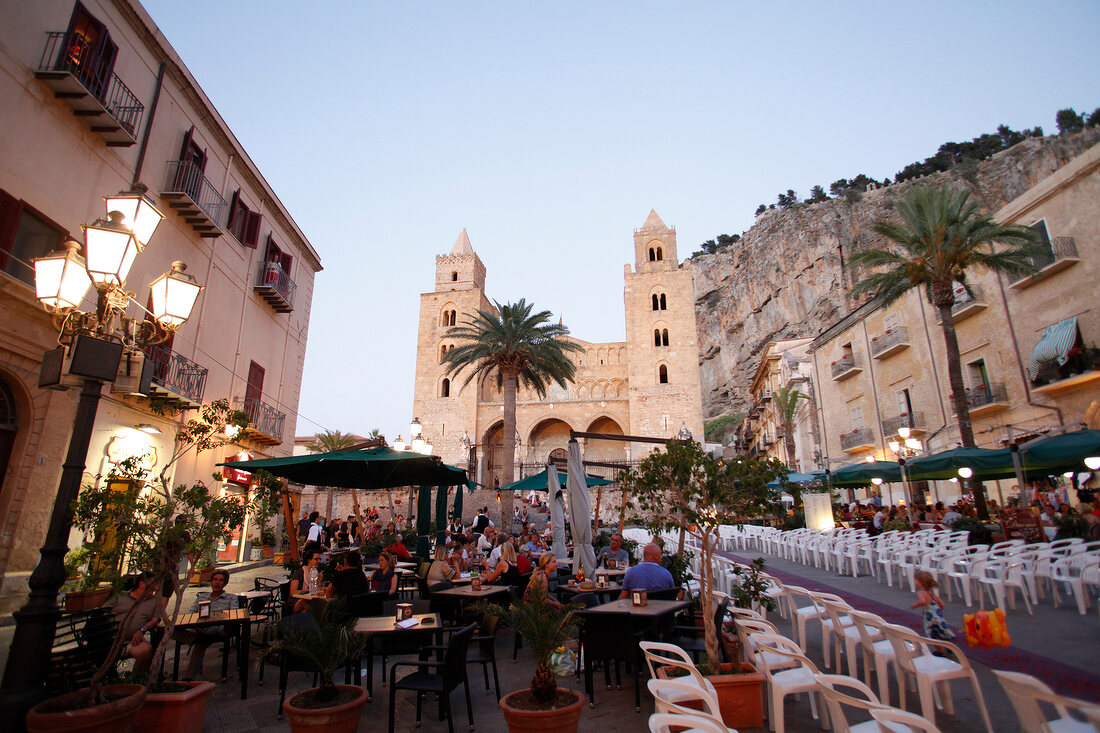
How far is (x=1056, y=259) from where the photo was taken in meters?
13.8

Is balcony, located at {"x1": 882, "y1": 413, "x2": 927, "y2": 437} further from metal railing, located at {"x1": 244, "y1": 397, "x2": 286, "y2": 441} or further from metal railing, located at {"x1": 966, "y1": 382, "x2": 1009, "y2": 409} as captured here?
metal railing, located at {"x1": 244, "y1": 397, "x2": 286, "y2": 441}

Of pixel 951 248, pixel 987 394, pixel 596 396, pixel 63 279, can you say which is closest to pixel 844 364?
pixel 987 394

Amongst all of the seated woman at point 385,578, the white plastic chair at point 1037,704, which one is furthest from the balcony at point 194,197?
the white plastic chair at point 1037,704

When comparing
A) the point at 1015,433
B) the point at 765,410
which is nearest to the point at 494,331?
the point at 1015,433

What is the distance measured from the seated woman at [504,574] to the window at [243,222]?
34.1 feet

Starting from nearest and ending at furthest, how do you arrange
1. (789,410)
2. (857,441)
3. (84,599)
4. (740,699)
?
(740,699) < (84,599) < (857,441) < (789,410)

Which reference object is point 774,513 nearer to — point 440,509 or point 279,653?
point 279,653

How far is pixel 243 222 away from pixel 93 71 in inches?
208

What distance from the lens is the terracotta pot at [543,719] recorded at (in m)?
3.34

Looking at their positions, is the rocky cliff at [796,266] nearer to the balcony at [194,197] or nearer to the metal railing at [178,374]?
the balcony at [194,197]

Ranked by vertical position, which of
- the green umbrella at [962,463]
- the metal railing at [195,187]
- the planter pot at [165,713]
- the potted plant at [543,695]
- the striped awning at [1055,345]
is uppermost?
the metal railing at [195,187]

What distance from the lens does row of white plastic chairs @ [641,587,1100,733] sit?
2.32 meters

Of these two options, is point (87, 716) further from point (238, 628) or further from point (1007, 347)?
point (1007, 347)

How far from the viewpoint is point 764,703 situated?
4285 mm
